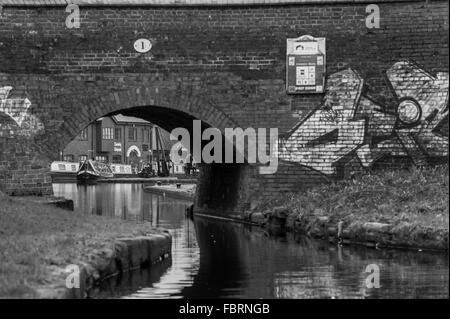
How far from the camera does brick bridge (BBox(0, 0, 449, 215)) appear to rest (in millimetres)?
26375

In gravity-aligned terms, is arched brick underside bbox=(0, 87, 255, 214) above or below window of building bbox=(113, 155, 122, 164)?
above

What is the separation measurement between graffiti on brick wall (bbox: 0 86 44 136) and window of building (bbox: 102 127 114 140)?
217 ft

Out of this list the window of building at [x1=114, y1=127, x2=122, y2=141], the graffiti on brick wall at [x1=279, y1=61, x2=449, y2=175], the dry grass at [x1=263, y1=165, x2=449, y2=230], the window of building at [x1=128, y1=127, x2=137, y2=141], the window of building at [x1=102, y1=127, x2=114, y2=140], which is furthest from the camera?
the window of building at [x1=128, y1=127, x2=137, y2=141]

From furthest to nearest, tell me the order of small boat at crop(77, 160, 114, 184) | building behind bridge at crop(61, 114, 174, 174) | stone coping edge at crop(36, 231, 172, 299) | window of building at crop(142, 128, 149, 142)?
window of building at crop(142, 128, 149, 142), building behind bridge at crop(61, 114, 174, 174), small boat at crop(77, 160, 114, 184), stone coping edge at crop(36, 231, 172, 299)

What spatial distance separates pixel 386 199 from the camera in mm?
23406

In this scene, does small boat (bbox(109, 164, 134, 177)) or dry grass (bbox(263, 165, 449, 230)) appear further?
small boat (bbox(109, 164, 134, 177))

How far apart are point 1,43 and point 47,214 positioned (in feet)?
24.1

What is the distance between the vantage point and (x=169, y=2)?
87.0 feet

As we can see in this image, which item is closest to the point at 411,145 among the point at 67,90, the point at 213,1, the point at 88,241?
the point at 213,1

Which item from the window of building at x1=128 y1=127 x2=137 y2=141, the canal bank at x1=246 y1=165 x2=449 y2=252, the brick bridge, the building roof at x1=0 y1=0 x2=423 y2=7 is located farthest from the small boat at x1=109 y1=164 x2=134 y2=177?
the canal bank at x1=246 y1=165 x2=449 y2=252

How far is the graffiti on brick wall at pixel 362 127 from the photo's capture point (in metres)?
26.5

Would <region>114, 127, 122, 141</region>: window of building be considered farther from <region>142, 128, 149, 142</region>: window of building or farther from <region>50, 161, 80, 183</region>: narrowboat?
<region>50, 161, 80, 183</region>: narrowboat
